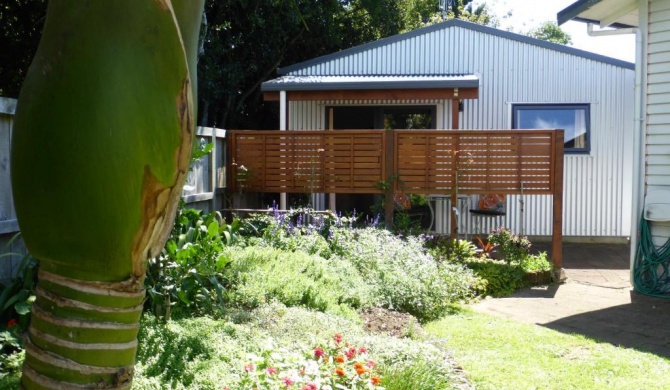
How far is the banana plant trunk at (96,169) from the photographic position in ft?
3.20

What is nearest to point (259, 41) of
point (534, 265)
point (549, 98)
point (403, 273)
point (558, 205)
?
point (549, 98)

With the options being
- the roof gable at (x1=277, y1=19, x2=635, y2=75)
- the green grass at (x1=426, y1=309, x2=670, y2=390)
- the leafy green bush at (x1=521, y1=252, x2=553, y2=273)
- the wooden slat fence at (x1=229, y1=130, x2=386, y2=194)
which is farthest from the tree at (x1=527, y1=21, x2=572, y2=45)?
the green grass at (x1=426, y1=309, x2=670, y2=390)

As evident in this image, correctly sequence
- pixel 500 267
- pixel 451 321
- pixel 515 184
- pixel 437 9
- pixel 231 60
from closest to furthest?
1. pixel 451 321
2. pixel 500 267
3. pixel 515 184
4. pixel 231 60
5. pixel 437 9

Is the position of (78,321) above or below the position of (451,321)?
above

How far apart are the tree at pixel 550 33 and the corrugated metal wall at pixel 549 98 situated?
3354 centimetres

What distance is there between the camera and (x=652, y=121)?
873 cm

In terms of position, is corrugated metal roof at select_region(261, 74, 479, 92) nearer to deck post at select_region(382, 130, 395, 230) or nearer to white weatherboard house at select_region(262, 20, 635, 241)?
white weatherboard house at select_region(262, 20, 635, 241)

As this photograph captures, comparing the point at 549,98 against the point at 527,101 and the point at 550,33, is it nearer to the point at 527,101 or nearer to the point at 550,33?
the point at 527,101

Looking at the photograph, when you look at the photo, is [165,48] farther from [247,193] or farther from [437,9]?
[437,9]

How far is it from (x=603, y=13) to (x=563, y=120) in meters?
3.34

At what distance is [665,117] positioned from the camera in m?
8.59

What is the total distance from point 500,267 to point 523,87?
5.21 metres

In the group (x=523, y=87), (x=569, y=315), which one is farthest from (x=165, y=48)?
(x=523, y=87)

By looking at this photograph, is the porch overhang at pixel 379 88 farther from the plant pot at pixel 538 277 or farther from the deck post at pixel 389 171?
the plant pot at pixel 538 277
